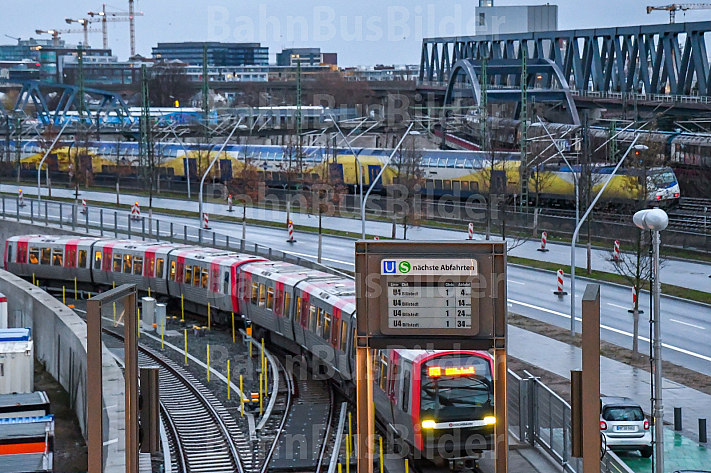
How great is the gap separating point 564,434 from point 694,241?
29.5 m

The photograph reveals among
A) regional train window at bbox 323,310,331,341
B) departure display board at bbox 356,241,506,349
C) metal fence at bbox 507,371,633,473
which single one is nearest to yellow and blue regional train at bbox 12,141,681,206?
regional train window at bbox 323,310,331,341

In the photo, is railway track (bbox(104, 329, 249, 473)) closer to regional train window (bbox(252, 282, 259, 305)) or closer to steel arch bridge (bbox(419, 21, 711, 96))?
regional train window (bbox(252, 282, 259, 305))

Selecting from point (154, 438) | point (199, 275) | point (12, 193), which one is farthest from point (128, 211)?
point (154, 438)

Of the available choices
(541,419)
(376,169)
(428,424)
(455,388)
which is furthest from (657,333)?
(376,169)

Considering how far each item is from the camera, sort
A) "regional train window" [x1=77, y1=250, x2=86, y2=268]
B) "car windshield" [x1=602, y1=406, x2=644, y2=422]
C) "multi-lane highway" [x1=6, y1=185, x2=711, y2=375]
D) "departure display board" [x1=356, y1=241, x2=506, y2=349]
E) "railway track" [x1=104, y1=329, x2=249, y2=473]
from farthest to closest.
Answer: "regional train window" [x1=77, y1=250, x2=86, y2=268] < "multi-lane highway" [x1=6, y1=185, x2=711, y2=375] < "railway track" [x1=104, y1=329, x2=249, y2=473] < "car windshield" [x1=602, y1=406, x2=644, y2=422] < "departure display board" [x1=356, y1=241, x2=506, y2=349]

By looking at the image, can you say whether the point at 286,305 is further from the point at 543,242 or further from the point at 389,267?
the point at 543,242

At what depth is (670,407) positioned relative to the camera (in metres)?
21.6

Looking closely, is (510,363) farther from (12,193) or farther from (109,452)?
(12,193)

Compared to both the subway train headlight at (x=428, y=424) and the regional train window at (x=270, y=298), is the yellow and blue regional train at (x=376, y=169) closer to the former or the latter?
the regional train window at (x=270, y=298)

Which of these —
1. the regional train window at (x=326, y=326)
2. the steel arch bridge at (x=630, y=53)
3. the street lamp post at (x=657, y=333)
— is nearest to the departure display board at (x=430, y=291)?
the street lamp post at (x=657, y=333)

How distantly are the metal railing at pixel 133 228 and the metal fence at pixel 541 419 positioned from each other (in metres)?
15.4

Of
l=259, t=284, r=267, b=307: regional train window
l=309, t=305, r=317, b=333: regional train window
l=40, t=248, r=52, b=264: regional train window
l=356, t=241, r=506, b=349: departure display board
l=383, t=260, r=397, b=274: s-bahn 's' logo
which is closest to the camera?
l=356, t=241, r=506, b=349: departure display board

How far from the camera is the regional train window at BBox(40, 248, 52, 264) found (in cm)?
4125

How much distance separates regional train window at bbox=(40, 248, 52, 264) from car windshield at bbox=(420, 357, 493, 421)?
28271 mm
